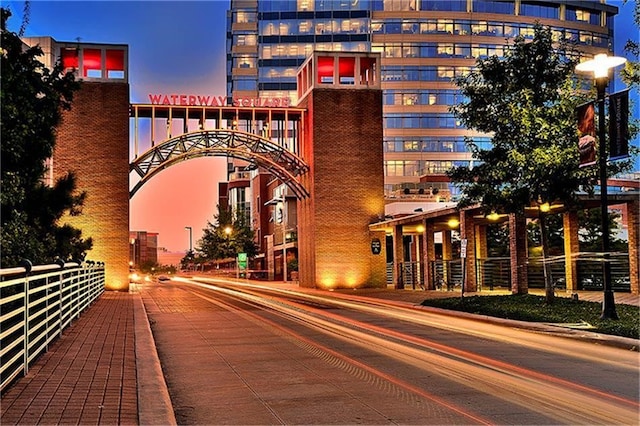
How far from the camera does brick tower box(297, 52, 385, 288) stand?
4881 cm

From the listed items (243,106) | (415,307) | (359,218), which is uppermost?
(243,106)

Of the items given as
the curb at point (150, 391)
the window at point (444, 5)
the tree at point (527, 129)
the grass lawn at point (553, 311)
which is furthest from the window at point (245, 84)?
the curb at point (150, 391)

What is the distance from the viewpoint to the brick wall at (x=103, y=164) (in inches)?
1762

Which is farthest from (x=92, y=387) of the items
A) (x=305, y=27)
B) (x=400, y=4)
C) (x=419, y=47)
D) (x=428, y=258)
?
(x=305, y=27)

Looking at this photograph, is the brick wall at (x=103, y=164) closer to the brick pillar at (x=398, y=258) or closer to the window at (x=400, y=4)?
the brick pillar at (x=398, y=258)

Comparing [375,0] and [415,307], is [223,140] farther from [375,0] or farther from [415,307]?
[375,0]

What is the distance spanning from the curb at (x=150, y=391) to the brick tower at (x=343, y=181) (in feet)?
114

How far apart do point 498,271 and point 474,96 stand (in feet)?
59.5

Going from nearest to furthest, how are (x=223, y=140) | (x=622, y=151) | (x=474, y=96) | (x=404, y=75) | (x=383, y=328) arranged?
1. (x=622, y=151)
2. (x=383, y=328)
3. (x=474, y=96)
4. (x=223, y=140)
5. (x=404, y=75)

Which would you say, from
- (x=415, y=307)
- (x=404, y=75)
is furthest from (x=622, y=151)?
(x=404, y=75)

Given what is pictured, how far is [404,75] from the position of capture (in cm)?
10044

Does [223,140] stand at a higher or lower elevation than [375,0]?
lower

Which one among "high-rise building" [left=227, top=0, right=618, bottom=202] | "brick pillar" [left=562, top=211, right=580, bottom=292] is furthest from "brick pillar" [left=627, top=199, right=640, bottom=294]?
"high-rise building" [left=227, top=0, right=618, bottom=202]

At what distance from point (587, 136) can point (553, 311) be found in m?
5.64
